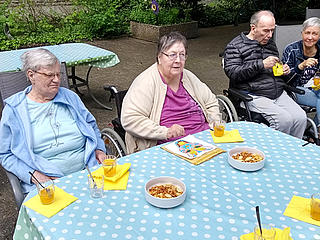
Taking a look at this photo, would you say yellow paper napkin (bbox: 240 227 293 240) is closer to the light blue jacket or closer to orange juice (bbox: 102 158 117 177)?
orange juice (bbox: 102 158 117 177)

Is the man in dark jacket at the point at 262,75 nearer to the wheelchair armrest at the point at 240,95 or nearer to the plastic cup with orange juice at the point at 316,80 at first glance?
Answer: the wheelchair armrest at the point at 240,95

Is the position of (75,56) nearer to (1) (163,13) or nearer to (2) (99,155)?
(2) (99,155)

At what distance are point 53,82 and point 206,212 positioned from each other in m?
1.27

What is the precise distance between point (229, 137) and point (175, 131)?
380 mm

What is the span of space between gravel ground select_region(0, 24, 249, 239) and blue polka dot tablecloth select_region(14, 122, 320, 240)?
1221 mm

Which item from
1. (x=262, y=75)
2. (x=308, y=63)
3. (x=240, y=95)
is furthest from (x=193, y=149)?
(x=308, y=63)

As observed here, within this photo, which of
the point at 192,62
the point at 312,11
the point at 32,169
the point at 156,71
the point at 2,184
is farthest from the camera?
the point at 192,62

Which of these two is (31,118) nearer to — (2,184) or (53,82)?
(53,82)

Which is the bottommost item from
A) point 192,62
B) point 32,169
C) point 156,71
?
point 192,62

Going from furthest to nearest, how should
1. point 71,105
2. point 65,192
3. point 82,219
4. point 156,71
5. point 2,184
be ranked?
point 2,184 < point 156,71 < point 71,105 < point 65,192 < point 82,219

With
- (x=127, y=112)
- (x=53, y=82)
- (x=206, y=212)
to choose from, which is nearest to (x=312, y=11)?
(x=127, y=112)

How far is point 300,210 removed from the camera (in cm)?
154

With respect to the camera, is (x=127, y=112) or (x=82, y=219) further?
(x=127, y=112)

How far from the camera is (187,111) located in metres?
2.69
